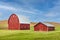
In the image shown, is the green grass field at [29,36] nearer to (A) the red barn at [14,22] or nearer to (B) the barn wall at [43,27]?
(B) the barn wall at [43,27]

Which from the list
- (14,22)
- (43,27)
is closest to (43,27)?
(43,27)

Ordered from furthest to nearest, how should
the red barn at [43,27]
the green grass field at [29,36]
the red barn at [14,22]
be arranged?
1. the red barn at [14,22]
2. the red barn at [43,27]
3. the green grass field at [29,36]

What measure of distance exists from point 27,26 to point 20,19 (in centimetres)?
533

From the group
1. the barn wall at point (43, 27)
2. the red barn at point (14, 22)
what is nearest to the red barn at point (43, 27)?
the barn wall at point (43, 27)

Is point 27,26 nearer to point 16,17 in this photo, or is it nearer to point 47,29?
point 16,17

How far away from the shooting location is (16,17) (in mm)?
87188

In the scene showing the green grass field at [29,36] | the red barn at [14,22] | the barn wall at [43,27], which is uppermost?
the red barn at [14,22]

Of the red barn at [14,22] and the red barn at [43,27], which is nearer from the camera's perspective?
the red barn at [43,27]

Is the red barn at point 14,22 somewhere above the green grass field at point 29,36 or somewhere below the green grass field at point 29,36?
above

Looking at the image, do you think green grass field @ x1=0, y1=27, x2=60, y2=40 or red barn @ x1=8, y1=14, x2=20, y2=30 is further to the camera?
red barn @ x1=8, y1=14, x2=20, y2=30

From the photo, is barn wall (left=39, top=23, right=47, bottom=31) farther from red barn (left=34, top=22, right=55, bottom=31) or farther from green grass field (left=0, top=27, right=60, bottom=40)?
green grass field (left=0, top=27, right=60, bottom=40)

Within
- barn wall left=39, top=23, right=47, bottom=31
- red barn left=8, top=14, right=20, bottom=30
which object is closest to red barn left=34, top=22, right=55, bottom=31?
barn wall left=39, top=23, right=47, bottom=31

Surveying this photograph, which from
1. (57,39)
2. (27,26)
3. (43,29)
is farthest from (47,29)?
(57,39)

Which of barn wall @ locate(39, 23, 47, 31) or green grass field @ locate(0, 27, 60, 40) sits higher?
barn wall @ locate(39, 23, 47, 31)
